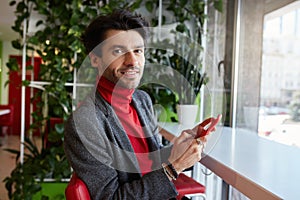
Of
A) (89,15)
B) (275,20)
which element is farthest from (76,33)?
(275,20)

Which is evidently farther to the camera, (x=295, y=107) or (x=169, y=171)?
(x=295, y=107)

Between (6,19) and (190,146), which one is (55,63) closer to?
(190,146)

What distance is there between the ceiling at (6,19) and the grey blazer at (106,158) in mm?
3966

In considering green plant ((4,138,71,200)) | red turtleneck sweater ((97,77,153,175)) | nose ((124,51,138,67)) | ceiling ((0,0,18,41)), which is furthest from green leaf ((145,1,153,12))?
ceiling ((0,0,18,41))

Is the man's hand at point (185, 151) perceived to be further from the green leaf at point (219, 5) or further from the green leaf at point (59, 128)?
the green leaf at point (219, 5)

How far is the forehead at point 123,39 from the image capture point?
860 mm

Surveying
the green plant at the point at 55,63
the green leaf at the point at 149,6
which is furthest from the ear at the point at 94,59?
the green leaf at the point at 149,6

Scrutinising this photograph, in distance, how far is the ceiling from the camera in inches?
189

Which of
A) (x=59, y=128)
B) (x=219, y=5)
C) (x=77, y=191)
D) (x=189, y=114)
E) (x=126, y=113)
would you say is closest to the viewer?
(x=77, y=191)

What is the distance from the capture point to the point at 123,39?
2.84ft

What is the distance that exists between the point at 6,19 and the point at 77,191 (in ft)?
18.5

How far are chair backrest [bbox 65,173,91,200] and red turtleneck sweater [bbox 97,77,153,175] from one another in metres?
0.17

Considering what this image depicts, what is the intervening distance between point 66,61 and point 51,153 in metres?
0.69

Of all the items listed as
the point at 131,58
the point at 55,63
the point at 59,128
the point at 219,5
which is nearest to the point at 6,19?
the point at 55,63
